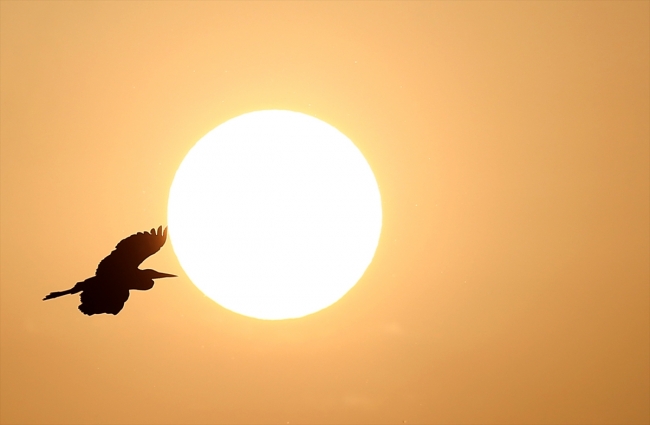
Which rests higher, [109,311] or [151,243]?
[151,243]

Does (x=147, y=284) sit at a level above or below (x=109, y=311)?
above

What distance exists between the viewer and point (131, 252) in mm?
7785

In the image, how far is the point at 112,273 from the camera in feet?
25.8

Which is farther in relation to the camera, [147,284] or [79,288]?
[147,284]

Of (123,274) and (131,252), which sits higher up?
(131,252)

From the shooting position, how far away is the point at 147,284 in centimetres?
793

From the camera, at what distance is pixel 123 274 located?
7883 millimetres

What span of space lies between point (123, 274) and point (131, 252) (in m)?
0.30

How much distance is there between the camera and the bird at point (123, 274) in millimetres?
7500

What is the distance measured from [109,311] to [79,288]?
479mm

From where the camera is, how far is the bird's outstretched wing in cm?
753

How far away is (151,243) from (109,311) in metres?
0.87

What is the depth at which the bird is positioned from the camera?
7.50m

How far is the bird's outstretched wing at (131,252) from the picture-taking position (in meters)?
7.53
